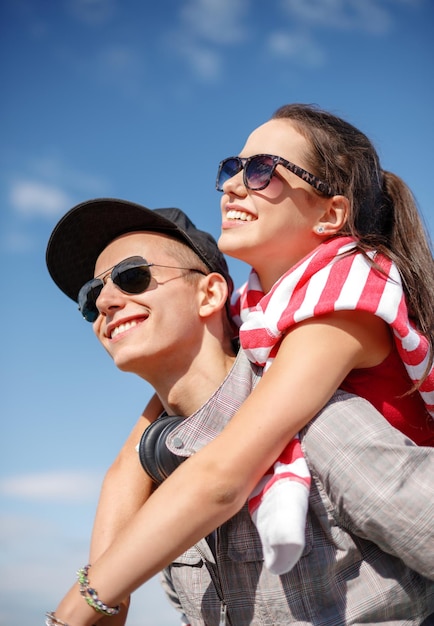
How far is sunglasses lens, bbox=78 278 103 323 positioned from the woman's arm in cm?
163

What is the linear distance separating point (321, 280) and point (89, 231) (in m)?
1.91

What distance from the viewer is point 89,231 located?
4.46 meters

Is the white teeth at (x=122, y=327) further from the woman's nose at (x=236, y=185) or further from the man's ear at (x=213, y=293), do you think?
the woman's nose at (x=236, y=185)

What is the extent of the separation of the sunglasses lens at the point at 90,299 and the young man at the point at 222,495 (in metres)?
0.01

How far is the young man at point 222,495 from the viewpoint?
109 inches

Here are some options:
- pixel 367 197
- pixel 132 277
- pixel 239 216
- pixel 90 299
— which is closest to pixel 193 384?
pixel 132 277

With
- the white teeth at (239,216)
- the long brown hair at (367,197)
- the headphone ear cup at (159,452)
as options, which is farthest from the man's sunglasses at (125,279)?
the long brown hair at (367,197)

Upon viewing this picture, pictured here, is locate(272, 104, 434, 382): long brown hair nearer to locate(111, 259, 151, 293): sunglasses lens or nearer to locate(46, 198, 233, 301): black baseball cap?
locate(46, 198, 233, 301): black baseball cap

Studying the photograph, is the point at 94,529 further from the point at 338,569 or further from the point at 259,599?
the point at 338,569

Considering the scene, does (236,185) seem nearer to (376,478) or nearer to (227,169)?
(227,169)

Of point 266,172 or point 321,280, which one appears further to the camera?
point 266,172

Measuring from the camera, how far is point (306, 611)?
3.04 m

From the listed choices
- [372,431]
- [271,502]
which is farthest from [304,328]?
[271,502]

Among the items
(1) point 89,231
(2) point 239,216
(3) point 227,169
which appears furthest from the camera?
(1) point 89,231
